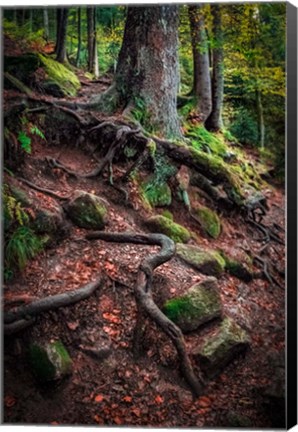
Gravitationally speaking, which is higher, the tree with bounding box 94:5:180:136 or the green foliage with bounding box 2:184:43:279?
the tree with bounding box 94:5:180:136

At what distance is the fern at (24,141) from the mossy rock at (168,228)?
4.27 ft

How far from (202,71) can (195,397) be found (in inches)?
116

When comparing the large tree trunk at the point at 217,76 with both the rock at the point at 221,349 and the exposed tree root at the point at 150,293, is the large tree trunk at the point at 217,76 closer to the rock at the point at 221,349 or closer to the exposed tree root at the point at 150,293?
the exposed tree root at the point at 150,293

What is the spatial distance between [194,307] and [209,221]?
87cm

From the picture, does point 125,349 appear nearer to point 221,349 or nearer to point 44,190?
point 221,349

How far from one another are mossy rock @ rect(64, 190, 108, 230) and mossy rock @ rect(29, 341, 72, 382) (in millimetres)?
1093

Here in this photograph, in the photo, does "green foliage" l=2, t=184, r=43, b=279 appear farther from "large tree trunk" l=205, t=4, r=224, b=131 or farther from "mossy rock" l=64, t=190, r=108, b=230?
"large tree trunk" l=205, t=4, r=224, b=131

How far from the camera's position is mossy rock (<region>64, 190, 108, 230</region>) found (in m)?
3.52

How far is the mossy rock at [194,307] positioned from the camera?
3.24 metres

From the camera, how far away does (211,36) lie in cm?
344

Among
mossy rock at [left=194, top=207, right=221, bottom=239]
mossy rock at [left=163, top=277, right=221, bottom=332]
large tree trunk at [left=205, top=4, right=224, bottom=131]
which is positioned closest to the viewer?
mossy rock at [left=163, top=277, right=221, bottom=332]

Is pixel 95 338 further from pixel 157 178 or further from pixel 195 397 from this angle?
pixel 157 178

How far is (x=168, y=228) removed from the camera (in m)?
3.55

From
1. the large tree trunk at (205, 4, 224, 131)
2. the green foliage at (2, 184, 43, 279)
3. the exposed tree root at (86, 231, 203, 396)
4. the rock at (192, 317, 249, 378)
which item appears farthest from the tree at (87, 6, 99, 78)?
the rock at (192, 317, 249, 378)
